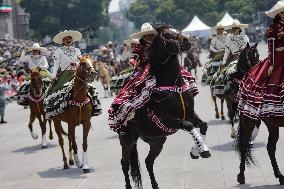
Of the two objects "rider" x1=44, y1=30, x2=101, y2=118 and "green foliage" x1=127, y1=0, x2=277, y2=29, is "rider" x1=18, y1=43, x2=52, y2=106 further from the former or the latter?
"green foliage" x1=127, y1=0, x2=277, y2=29

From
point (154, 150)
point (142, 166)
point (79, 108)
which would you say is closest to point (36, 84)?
point (79, 108)

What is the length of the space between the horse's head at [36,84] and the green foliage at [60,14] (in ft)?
328

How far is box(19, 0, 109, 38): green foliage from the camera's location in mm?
117938

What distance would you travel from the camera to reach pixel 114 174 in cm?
1279

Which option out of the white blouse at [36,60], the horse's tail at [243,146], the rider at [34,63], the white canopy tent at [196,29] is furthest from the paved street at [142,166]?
the white canopy tent at [196,29]

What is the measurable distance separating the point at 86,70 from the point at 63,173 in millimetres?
2115

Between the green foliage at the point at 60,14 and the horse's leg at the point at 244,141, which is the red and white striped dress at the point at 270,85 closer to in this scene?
the horse's leg at the point at 244,141

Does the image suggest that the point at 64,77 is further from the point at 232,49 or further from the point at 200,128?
the point at 200,128

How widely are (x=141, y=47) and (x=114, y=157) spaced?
469 cm

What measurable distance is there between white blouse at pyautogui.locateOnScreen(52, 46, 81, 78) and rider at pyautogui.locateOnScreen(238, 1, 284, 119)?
5181 millimetres

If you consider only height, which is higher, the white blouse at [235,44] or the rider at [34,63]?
the white blouse at [235,44]

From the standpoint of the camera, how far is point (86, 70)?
1334cm

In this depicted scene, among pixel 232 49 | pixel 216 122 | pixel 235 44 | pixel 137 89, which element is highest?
pixel 235 44

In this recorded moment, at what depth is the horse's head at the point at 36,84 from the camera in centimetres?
1736
